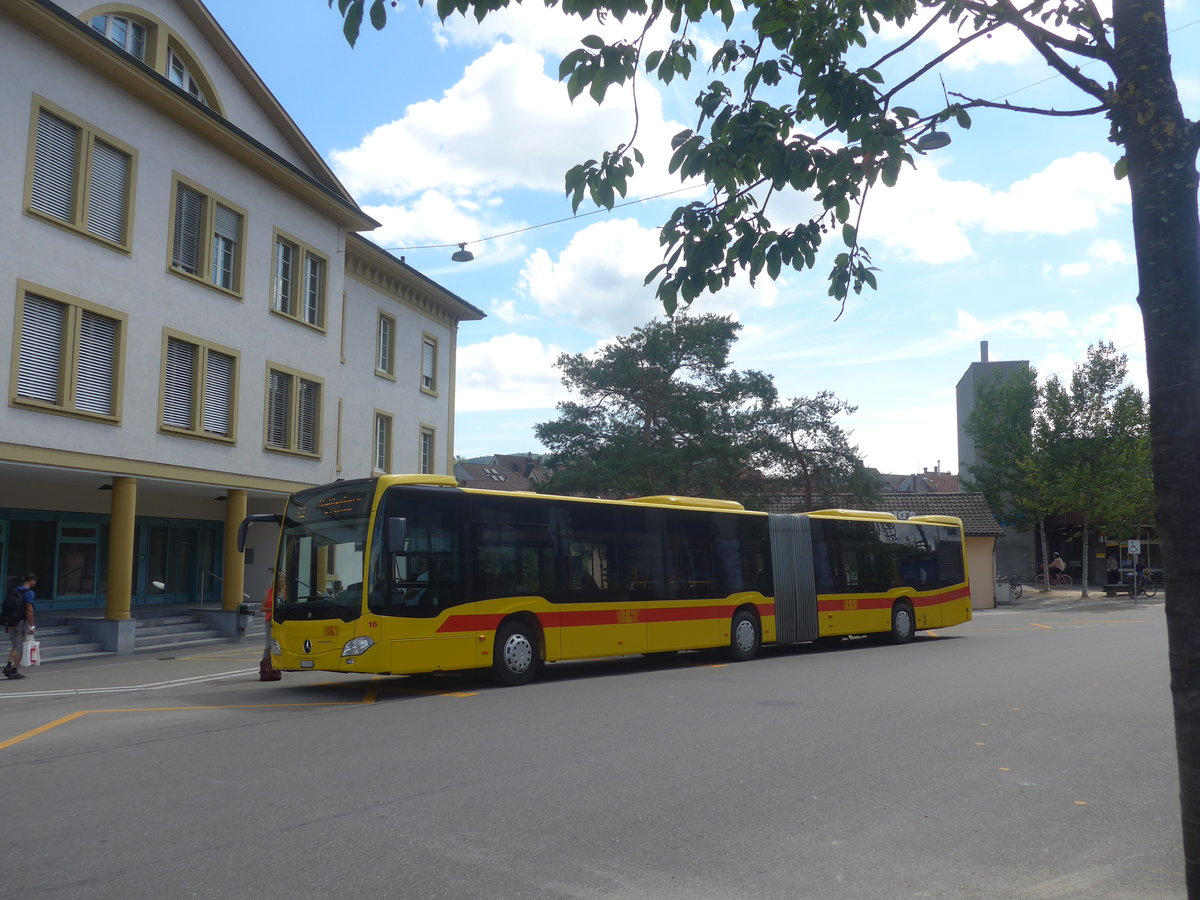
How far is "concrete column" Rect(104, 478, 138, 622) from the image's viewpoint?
2081cm

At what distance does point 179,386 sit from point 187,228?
3.63m

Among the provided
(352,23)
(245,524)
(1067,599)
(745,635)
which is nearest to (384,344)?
(745,635)

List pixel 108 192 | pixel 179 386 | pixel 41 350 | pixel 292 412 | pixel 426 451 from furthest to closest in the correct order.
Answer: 1. pixel 426 451
2. pixel 292 412
3. pixel 179 386
4. pixel 108 192
5. pixel 41 350

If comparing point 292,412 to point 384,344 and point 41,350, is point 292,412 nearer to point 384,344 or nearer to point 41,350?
point 384,344

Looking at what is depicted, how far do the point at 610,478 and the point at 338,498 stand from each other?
26.7 m

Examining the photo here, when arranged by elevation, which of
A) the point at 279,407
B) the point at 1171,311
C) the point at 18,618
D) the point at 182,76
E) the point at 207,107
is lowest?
the point at 18,618

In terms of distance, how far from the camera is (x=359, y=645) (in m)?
12.9

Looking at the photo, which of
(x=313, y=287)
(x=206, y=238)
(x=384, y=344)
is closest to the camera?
(x=206, y=238)

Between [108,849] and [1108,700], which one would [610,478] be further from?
[108,849]

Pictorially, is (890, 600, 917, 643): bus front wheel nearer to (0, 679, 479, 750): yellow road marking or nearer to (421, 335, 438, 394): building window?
(0, 679, 479, 750): yellow road marking

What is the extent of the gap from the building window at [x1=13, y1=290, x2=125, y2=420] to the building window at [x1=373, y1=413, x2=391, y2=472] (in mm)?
11774

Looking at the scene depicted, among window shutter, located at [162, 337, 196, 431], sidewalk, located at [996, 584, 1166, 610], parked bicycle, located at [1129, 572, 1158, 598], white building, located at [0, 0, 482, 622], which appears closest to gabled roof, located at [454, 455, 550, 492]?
sidewalk, located at [996, 584, 1166, 610]

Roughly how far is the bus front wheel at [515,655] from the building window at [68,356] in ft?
35.0

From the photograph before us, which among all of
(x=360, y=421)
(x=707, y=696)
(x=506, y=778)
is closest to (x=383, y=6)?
(x=506, y=778)
